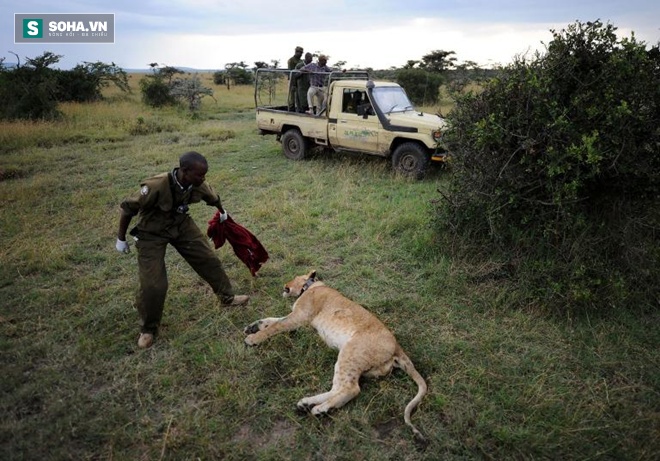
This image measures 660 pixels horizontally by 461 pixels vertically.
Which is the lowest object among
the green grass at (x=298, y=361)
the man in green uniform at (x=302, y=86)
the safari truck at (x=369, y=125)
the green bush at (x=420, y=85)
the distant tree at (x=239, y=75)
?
the green grass at (x=298, y=361)

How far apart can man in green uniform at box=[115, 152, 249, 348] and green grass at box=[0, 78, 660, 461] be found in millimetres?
357

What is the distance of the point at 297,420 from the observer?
2756mm

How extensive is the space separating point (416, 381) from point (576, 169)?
2400mm

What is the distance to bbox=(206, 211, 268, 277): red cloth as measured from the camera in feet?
13.9

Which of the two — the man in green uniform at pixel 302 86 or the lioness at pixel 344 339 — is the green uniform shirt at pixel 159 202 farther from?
the man in green uniform at pixel 302 86

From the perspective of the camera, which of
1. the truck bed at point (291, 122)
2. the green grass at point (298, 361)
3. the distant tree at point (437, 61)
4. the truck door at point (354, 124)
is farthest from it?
the distant tree at point (437, 61)

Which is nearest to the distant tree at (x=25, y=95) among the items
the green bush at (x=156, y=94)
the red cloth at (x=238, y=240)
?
the green bush at (x=156, y=94)

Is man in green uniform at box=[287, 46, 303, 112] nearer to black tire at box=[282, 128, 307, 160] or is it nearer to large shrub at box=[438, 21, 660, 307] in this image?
black tire at box=[282, 128, 307, 160]

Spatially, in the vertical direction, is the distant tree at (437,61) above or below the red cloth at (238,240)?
above

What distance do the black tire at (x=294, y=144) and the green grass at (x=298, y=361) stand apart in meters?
3.42

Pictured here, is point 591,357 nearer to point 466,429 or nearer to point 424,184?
point 466,429

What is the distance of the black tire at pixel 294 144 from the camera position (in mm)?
9430

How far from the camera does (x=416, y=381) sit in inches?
116

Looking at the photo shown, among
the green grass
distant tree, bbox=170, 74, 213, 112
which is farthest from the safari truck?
distant tree, bbox=170, 74, 213, 112
